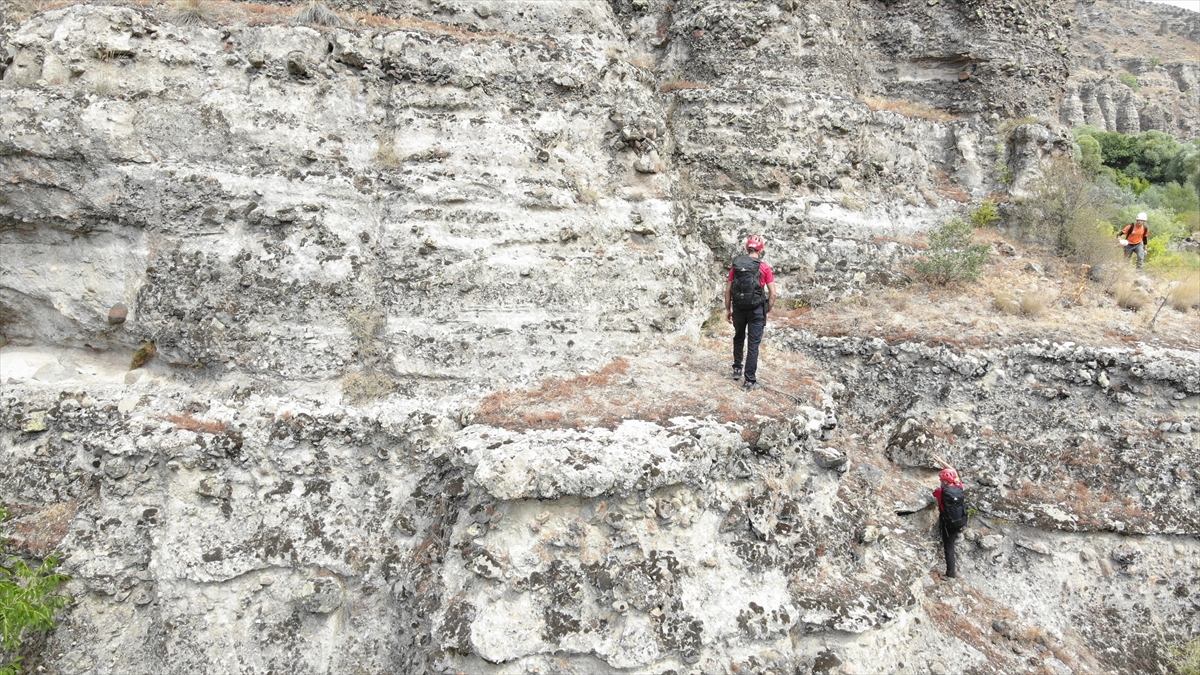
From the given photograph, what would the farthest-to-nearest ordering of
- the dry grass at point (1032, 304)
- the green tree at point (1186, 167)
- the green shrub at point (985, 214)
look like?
1. the green tree at point (1186, 167)
2. the green shrub at point (985, 214)
3. the dry grass at point (1032, 304)

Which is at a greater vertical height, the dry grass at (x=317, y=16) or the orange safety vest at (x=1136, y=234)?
the dry grass at (x=317, y=16)

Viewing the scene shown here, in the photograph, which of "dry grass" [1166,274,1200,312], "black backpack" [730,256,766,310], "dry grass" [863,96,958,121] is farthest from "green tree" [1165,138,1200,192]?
"black backpack" [730,256,766,310]

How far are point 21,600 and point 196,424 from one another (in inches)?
76.8

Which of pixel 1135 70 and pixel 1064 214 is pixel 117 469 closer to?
pixel 1064 214

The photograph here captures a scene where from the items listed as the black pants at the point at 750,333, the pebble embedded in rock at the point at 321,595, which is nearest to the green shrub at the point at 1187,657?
the black pants at the point at 750,333

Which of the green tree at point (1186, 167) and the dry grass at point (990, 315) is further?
the green tree at point (1186, 167)

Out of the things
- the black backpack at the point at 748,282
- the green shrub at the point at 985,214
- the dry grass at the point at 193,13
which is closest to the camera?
the black backpack at the point at 748,282

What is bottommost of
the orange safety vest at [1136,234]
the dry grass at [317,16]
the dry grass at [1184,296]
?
the dry grass at [1184,296]

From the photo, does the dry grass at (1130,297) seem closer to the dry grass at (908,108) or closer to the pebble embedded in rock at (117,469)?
the dry grass at (908,108)

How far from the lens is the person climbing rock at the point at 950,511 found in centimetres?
738

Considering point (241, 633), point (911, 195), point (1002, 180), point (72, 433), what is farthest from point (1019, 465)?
point (72, 433)

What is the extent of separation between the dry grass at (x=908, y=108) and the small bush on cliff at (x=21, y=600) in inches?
538

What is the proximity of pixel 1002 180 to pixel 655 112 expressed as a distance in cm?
807

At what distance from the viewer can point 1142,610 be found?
7.49 m
